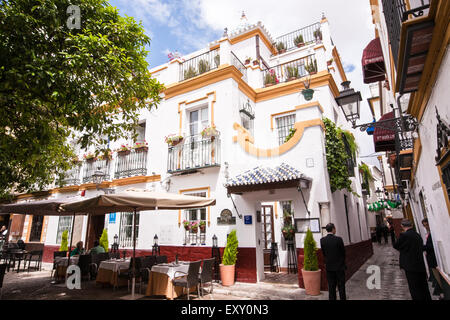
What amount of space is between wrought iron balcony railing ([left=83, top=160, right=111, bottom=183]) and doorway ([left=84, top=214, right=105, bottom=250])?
203 centimetres

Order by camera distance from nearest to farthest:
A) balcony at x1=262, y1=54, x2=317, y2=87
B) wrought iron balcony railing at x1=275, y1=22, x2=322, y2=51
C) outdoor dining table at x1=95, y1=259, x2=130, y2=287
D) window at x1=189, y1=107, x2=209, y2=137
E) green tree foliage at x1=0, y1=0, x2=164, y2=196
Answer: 1. green tree foliage at x1=0, y1=0, x2=164, y2=196
2. outdoor dining table at x1=95, y1=259, x2=130, y2=287
3. window at x1=189, y1=107, x2=209, y2=137
4. balcony at x1=262, y1=54, x2=317, y2=87
5. wrought iron balcony railing at x1=275, y1=22, x2=322, y2=51

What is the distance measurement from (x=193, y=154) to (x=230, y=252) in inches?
159

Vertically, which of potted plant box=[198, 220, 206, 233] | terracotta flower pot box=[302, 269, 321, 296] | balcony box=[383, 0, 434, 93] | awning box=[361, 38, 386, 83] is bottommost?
terracotta flower pot box=[302, 269, 321, 296]

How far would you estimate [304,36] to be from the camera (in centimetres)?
1405

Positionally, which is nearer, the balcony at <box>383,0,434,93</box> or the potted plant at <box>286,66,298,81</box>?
the balcony at <box>383,0,434,93</box>

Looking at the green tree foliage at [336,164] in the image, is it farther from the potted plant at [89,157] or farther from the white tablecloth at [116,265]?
the potted plant at [89,157]

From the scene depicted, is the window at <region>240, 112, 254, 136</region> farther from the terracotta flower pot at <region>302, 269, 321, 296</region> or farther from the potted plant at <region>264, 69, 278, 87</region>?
the terracotta flower pot at <region>302, 269, 321, 296</region>

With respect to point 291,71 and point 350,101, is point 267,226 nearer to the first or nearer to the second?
point 291,71

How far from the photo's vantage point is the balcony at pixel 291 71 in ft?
37.5

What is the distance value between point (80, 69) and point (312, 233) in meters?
7.37

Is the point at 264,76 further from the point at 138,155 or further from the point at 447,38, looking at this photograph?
the point at 447,38

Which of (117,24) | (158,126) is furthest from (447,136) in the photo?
(158,126)

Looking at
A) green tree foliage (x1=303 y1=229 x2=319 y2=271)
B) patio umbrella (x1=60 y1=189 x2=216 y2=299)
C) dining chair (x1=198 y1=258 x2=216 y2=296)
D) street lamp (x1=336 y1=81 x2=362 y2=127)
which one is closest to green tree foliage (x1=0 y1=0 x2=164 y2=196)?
patio umbrella (x1=60 y1=189 x2=216 y2=299)

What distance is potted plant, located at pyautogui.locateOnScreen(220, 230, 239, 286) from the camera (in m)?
8.26
